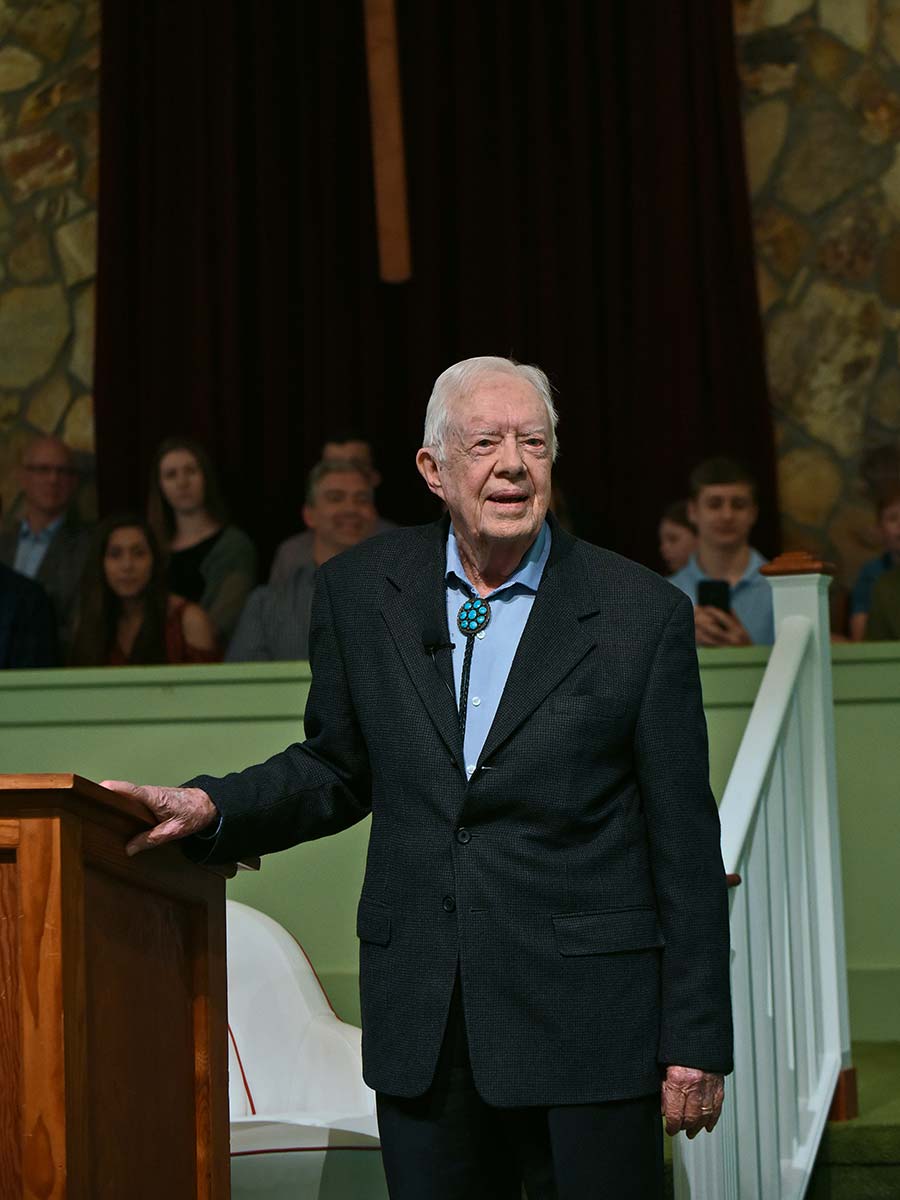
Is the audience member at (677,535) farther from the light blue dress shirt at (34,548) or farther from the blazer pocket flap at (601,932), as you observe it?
the blazer pocket flap at (601,932)

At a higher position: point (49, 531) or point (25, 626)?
point (49, 531)

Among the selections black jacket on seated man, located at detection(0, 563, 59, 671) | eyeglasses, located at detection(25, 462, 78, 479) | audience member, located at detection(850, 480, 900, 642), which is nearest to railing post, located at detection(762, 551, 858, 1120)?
audience member, located at detection(850, 480, 900, 642)

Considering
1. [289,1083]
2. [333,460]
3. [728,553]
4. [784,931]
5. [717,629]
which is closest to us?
[784,931]

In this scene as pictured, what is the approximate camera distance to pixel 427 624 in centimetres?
200

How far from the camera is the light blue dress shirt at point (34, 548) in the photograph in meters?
6.62

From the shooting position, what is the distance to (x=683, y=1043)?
1.89 meters

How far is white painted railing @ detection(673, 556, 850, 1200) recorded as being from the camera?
2.78 meters

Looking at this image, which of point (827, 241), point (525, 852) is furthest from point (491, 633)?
point (827, 241)

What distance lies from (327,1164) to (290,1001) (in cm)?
71

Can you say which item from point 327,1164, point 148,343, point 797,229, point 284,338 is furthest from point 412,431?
point 327,1164

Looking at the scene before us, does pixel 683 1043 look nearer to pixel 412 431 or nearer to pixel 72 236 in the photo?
pixel 412 431

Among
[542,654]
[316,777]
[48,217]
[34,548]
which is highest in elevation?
[48,217]

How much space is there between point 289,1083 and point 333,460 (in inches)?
101

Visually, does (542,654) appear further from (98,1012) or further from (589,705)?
(98,1012)
